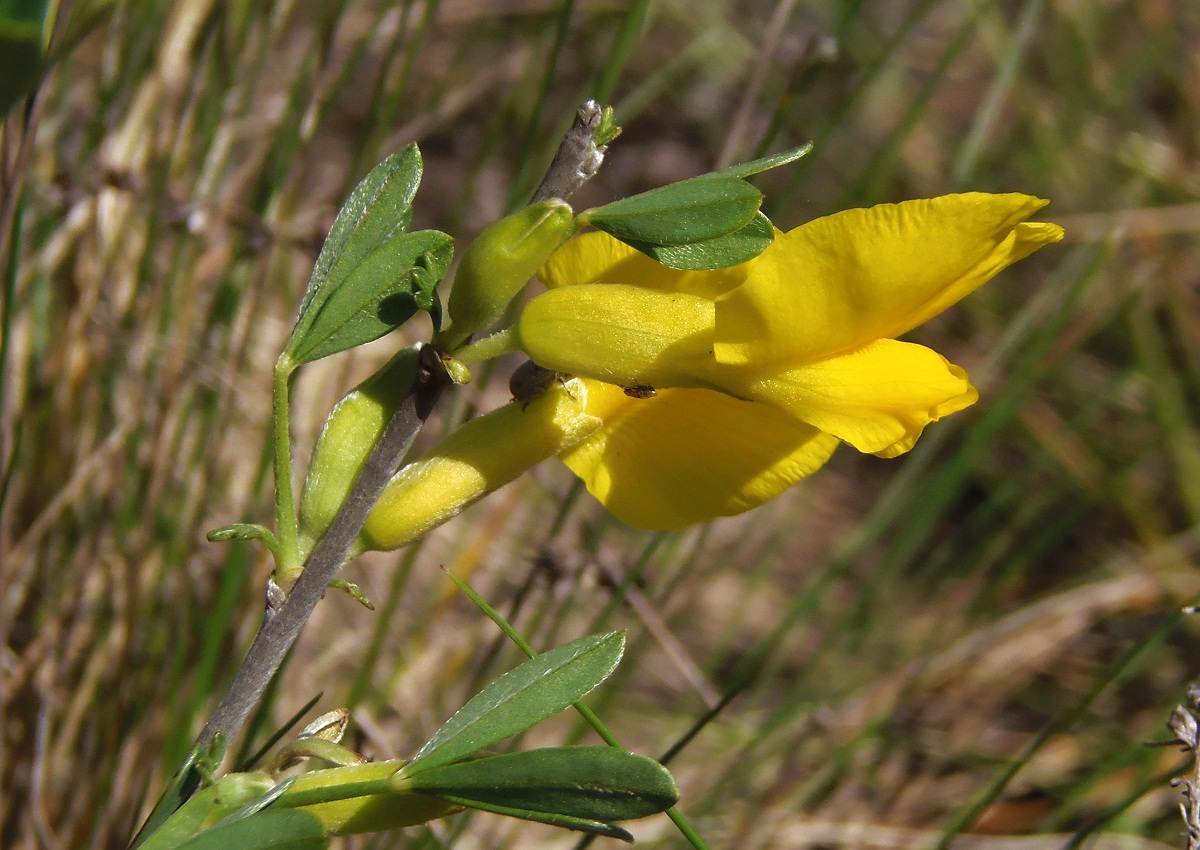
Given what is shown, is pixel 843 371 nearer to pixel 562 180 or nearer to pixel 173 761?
pixel 562 180

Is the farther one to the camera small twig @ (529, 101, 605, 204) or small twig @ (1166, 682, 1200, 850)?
small twig @ (1166, 682, 1200, 850)

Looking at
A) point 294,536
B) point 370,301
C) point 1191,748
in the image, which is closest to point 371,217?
point 370,301

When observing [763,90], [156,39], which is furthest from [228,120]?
[763,90]

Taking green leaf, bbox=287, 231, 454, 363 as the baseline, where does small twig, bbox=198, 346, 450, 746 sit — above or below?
below

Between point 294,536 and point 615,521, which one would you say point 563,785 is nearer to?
point 294,536

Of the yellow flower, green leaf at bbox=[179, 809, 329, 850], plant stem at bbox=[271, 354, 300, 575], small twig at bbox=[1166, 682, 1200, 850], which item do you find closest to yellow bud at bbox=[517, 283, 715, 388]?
the yellow flower

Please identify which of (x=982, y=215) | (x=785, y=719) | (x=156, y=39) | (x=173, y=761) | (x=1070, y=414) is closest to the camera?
(x=982, y=215)

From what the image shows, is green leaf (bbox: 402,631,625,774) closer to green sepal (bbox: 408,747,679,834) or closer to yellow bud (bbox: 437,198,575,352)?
green sepal (bbox: 408,747,679,834)
